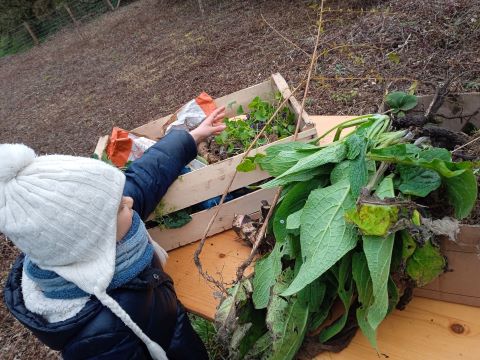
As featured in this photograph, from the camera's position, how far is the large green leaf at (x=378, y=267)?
0.81m

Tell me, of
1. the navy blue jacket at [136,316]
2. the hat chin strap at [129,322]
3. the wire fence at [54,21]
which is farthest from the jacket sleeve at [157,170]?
the wire fence at [54,21]

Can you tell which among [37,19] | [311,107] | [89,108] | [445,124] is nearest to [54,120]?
[89,108]

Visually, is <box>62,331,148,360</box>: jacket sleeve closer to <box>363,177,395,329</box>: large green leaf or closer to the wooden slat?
<box>363,177,395,329</box>: large green leaf

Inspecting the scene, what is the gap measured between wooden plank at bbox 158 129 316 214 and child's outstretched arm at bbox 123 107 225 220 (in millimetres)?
44

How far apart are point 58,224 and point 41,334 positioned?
340 mm

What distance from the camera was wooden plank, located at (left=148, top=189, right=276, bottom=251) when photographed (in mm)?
1531

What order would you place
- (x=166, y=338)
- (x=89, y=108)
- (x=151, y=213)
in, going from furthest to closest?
(x=89, y=108), (x=151, y=213), (x=166, y=338)

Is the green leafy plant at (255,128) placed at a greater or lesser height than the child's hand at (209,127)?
lesser

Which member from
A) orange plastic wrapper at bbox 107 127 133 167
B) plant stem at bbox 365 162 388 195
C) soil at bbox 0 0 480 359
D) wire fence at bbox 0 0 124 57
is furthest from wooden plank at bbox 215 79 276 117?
wire fence at bbox 0 0 124 57

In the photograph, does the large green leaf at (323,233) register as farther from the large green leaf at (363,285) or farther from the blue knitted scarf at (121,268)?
the blue knitted scarf at (121,268)

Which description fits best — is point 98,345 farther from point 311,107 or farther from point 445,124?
Result: point 311,107

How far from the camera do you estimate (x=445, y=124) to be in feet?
3.82

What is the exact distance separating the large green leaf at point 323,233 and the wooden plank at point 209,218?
23.6 inches

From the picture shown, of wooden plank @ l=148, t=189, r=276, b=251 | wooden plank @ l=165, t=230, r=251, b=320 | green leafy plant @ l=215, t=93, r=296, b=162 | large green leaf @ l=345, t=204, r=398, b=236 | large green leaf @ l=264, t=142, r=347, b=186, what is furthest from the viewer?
green leafy plant @ l=215, t=93, r=296, b=162
